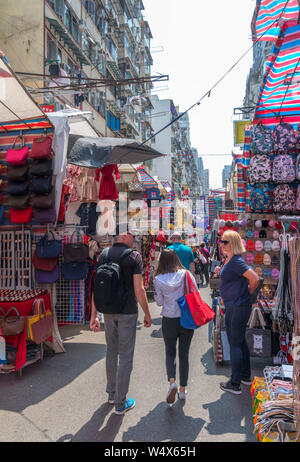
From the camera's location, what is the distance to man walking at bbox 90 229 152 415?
3.78 m

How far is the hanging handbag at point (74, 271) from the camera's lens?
5852 millimetres

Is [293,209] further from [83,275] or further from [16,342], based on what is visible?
[16,342]

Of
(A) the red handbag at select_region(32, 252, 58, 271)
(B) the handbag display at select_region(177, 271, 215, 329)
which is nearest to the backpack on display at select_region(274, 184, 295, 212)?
(B) the handbag display at select_region(177, 271, 215, 329)

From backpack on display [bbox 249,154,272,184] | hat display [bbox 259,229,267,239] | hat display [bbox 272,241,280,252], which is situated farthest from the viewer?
hat display [bbox 259,229,267,239]

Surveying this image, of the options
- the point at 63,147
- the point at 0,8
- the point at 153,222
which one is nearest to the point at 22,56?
the point at 0,8

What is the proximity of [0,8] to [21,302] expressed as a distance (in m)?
13.1

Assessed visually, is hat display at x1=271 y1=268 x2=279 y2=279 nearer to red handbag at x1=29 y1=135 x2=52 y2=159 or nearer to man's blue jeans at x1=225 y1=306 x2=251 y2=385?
man's blue jeans at x1=225 y1=306 x2=251 y2=385

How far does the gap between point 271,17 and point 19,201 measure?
4377mm

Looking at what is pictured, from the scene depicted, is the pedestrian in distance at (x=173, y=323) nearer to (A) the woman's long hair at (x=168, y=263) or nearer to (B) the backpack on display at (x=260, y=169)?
(A) the woman's long hair at (x=168, y=263)

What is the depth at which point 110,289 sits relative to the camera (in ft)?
12.1

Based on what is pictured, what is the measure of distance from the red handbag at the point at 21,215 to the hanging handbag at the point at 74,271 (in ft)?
3.07

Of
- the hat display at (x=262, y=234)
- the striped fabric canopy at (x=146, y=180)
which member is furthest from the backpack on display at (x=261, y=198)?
the striped fabric canopy at (x=146, y=180)

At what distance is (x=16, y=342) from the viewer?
16.1ft

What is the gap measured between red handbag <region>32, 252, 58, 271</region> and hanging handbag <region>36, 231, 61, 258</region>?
0.28ft
